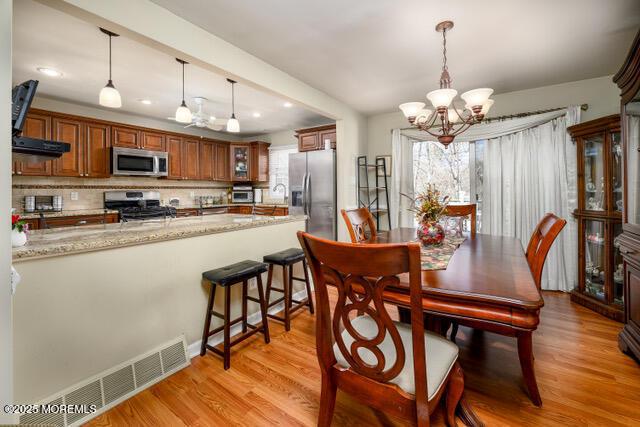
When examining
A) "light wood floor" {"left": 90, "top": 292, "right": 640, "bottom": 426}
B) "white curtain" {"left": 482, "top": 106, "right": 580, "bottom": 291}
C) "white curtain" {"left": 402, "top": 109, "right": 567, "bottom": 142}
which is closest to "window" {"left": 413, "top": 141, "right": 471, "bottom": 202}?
"white curtain" {"left": 402, "top": 109, "right": 567, "bottom": 142}

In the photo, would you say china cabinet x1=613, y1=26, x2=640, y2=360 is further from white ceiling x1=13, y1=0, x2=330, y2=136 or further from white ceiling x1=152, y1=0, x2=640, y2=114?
white ceiling x1=13, y1=0, x2=330, y2=136

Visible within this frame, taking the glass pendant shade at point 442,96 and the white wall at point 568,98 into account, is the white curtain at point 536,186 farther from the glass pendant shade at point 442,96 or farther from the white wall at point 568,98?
the glass pendant shade at point 442,96

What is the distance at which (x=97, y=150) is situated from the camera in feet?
13.0

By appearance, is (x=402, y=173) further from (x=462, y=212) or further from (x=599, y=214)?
(x=599, y=214)

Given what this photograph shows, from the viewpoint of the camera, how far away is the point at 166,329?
188 centimetres

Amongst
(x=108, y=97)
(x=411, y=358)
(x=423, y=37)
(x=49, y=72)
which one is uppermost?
(x=49, y=72)

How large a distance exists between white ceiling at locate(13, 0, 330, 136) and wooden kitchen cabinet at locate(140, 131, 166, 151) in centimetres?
31

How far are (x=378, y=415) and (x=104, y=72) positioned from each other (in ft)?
12.5

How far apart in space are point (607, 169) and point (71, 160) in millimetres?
6016

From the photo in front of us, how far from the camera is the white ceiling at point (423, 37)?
1878mm

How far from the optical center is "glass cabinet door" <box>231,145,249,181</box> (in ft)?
18.7

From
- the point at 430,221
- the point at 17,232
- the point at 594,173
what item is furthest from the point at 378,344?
the point at 594,173

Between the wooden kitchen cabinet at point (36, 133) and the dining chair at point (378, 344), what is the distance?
13.7 feet

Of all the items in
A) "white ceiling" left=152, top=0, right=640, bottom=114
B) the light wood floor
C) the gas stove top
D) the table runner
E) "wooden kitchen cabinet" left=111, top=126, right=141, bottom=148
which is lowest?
the light wood floor
